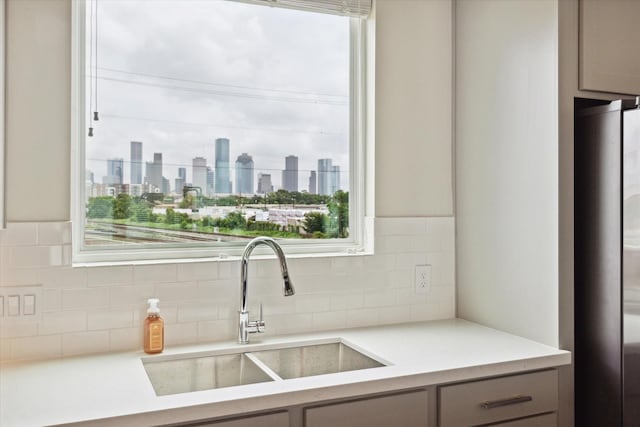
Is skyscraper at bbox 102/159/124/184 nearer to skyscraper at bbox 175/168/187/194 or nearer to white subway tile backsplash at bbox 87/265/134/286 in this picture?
skyscraper at bbox 175/168/187/194

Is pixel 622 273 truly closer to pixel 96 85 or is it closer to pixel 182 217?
pixel 182 217

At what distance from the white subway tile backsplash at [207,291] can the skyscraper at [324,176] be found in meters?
0.27

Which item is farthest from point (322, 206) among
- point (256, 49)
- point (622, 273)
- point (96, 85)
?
point (622, 273)

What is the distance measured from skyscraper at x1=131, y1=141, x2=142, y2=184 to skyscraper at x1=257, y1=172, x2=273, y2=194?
0.49 metres

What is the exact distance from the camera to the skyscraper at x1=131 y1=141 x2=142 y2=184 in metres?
2.14

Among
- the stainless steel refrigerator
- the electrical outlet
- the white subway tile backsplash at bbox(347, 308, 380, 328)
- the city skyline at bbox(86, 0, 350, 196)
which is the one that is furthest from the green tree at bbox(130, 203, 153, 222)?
the stainless steel refrigerator

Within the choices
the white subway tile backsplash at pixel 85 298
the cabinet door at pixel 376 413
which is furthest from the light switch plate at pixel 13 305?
the cabinet door at pixel 376 413

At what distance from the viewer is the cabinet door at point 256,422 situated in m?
1.47

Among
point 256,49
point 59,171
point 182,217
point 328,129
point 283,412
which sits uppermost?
point 256,49

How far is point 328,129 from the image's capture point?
248 centimetres

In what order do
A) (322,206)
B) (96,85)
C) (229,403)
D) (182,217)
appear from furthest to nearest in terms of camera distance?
1. (322,206)
2. (182,217)
3. (96,85)
4. (229,403)

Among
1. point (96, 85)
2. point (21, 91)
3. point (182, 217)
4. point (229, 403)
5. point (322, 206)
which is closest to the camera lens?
point (229, 403)

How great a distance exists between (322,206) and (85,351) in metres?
1.12

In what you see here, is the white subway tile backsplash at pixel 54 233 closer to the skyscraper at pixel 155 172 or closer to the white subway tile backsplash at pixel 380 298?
the skyscraper at pixel 155 172
